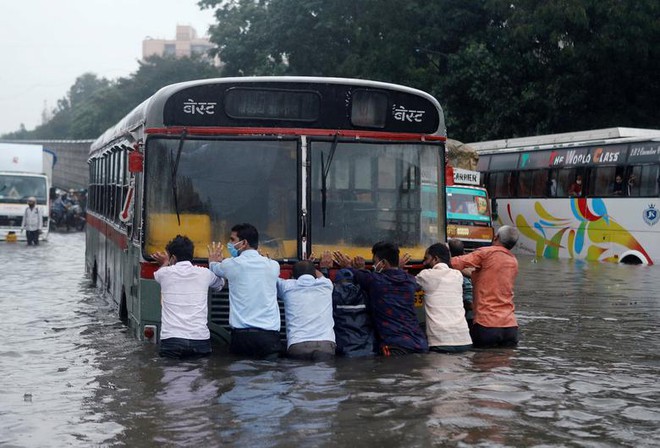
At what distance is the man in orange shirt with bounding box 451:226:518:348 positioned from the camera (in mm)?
10898

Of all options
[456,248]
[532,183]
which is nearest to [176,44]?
[532,183]

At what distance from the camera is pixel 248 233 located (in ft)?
32.0

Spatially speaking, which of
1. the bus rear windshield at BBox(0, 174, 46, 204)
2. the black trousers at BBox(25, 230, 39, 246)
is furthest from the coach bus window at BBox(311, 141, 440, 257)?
the bus rear windshield at BBox(0, 174, 46, 204)

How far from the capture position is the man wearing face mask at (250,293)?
976 cm

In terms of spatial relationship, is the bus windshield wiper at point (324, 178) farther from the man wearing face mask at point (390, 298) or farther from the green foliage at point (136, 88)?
the green foliage at point (136, 88)

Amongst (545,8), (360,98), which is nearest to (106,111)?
(545,8)

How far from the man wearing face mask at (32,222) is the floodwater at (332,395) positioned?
64.3ft

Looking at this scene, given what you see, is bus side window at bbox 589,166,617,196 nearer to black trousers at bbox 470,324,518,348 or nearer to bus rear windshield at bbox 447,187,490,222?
bus rear windshield at bbox 447,187,490,222

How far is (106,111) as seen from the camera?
89188 mm

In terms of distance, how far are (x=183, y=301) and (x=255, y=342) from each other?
73cm

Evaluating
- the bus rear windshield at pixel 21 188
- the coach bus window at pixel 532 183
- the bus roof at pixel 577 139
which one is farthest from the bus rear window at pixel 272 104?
the bus rear windshield at pixel 21 188

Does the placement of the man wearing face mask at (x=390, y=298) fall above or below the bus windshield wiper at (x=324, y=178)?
below

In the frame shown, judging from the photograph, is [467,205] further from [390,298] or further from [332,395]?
[332,395]

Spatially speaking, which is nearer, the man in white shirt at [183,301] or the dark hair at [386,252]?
the man in white shirt at [183,301]
